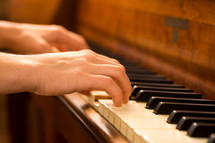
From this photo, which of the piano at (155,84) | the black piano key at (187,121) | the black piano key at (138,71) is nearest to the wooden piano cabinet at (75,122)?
the piano at (155,84)

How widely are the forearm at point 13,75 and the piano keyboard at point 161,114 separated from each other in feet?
0.62

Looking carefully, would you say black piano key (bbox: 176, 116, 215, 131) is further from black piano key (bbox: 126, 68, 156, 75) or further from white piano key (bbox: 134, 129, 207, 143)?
black piano key (bbox: 126, 68, 156, 75)

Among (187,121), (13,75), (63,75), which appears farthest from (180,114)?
(13,75)

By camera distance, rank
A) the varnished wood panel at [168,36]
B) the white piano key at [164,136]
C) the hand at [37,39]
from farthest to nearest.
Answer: the hand at [37,39]
the varnished wood panel at [168,36]
the white piano key at [164,136]

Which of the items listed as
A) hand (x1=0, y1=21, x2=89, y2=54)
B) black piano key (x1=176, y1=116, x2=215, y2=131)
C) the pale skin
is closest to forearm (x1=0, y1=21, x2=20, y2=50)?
hand (x1=0, y1=21, x2=89, y2=54)

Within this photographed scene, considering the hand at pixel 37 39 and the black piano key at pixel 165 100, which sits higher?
the black piano key at pixel 165 100

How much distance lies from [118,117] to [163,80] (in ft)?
1.29

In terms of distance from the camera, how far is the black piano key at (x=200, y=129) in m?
0.67

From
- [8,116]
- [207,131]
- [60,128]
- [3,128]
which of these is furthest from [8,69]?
[3,128]

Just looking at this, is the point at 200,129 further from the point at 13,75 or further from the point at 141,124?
the point at 13,75

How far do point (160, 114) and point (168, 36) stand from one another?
473 mm

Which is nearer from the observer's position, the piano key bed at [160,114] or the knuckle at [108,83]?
the piano key bed at [160,114]

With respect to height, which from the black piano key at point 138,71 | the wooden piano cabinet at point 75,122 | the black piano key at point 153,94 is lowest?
the wooden piano cabinet at point 75,122

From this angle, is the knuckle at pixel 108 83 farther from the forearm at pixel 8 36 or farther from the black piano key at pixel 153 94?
the forearm at pixel 8 36
